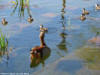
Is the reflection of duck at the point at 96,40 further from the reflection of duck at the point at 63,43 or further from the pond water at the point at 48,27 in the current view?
the reflection of duck at the point at 63,43

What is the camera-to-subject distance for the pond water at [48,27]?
21.0ft

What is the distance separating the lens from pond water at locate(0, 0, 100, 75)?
21.0 ft

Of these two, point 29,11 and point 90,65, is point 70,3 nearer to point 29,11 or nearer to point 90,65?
point 29,11

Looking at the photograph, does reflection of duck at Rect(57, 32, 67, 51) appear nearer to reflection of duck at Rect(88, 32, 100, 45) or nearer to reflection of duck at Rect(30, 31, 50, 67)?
reflection of duck at Rect(30, 31, 50, 67)

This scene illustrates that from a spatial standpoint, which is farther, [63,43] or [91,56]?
[63,43]

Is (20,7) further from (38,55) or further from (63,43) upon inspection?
(38,55)

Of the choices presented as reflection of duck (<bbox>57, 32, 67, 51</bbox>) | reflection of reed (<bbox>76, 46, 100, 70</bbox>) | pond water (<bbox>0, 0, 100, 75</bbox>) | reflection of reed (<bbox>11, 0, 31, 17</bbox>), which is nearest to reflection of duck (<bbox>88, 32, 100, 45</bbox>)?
pond water (<bbox>0, 0, 100, 75</bbox>)

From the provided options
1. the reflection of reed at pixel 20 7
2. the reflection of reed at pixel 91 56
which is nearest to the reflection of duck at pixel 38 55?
the reflection of reed at pixel 91 56

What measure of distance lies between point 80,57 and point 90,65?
1.68ft

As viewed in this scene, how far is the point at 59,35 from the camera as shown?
7.91m

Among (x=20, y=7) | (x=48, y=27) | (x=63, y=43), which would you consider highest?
(x=20, y=7)

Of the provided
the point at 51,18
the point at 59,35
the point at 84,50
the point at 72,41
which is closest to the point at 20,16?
the point at 51,18

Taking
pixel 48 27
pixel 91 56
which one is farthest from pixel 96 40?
pixel 48 27

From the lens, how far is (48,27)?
8.57 meters
